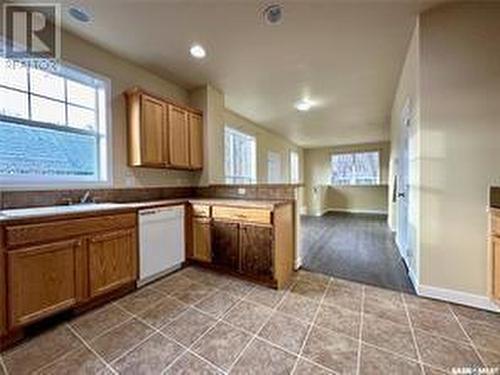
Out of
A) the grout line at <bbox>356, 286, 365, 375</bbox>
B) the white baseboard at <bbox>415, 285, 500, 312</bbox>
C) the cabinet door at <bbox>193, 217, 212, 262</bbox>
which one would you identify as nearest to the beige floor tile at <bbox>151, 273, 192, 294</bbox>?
the cabinet door at <bbox>193, 217, 212, 262</bbox>

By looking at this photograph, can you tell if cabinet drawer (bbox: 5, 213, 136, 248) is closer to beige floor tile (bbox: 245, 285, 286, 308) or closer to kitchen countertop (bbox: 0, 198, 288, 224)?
kitchen countertop (bbox: 0, 198, 288, 224)

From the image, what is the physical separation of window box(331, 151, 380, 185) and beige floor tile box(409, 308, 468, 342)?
725 cm

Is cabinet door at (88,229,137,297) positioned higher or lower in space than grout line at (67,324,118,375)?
higher

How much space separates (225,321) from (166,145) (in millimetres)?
2298

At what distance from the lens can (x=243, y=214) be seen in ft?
9.36

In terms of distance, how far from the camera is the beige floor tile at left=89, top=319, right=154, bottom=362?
5.47 ft

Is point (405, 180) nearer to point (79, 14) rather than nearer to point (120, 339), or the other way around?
point (120, 339)

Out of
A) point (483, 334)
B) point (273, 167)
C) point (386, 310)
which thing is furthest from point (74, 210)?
point (273, 167)

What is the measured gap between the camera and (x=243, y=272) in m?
2.88

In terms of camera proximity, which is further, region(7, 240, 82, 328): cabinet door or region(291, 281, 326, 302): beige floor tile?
region(291, 281, 326, 302): beige floor tile

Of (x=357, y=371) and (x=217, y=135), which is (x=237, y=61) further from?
(x=357, y=371)

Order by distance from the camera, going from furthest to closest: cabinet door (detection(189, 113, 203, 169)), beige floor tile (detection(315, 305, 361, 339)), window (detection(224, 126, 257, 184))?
window (detection(224, 126, 257, 184)) < cabinet door (detection(189, 113, 203, 169)) < beige floor tile (detection(315, 305, 361, 339))

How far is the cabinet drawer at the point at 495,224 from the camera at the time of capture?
1.91 m

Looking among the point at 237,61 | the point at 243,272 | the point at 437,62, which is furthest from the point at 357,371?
the point at 237,61
